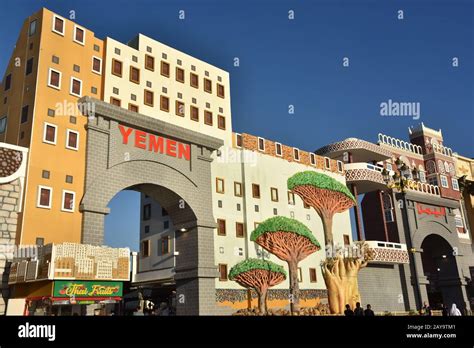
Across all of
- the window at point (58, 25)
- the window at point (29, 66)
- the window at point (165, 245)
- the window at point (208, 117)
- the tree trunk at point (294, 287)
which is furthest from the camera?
the window at point (208, 117)

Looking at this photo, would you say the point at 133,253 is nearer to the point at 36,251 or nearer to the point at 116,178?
the point at 116,178

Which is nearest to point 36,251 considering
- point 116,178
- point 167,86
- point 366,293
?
point 116,178

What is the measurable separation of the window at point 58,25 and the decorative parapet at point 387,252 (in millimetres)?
27929

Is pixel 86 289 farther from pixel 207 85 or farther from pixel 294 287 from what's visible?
pixel 207 85

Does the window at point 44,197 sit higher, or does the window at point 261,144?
the window at point 261,144

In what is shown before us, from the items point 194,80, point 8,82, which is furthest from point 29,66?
point 194,80

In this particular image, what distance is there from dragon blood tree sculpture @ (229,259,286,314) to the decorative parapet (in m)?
10.6

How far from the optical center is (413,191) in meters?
44.9

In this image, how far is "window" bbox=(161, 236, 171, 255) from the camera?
29.7 m

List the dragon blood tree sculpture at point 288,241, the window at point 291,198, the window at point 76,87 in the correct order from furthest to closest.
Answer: the window at point 291,198, the dragon blood tree sculpture at point 288,241, the window at point 76,87

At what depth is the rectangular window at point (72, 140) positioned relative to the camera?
76.6 ft

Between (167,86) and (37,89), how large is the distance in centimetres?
882

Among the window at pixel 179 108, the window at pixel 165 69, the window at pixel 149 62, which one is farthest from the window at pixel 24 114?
the window at pixel 179 108

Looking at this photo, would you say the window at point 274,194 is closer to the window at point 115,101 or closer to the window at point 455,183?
the window at point 115,101
